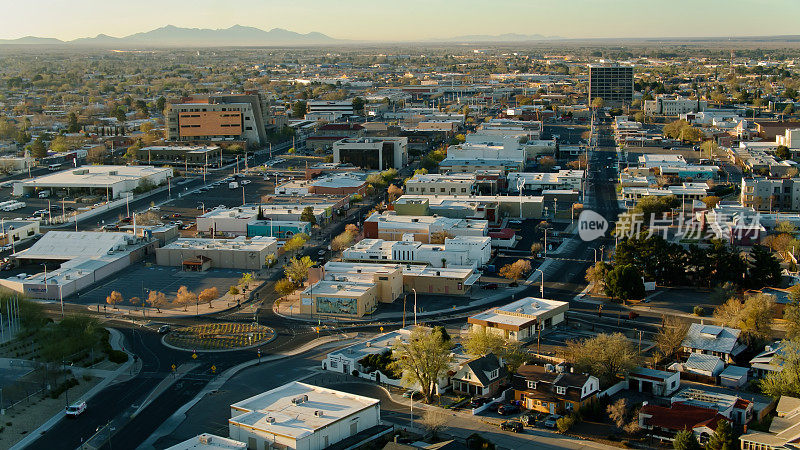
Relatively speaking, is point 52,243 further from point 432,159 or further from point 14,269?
point 432,159

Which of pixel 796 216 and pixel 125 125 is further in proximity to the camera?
pixel 125 125

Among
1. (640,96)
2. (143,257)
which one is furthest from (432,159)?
(640,96)

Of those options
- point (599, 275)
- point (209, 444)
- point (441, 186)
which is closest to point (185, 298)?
point (209, 444)

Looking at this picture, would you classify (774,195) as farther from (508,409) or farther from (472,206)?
(508,409)

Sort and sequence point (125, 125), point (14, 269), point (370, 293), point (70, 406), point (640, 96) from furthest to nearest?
point (640, 96), point (125, 125), point (14, 269), point (370, 293), point (70, 406)

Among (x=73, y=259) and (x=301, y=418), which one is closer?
(x=301, y=418)

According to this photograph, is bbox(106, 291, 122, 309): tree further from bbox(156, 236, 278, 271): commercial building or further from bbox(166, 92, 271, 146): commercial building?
bbox(166, 92, 271, 146): commercial building
